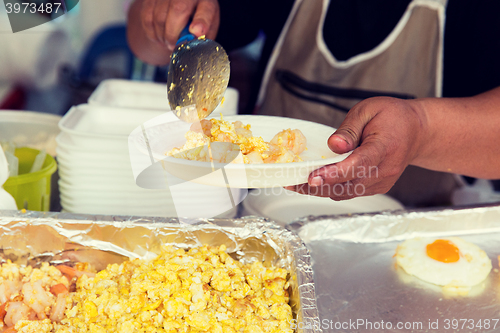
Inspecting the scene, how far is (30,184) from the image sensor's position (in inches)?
56.9

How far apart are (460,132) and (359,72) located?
0.76 meters

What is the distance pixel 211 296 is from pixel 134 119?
81 centimetres

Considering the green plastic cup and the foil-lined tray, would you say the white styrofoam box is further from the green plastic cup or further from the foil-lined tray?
the foil-lined tray

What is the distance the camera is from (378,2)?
2029 mm

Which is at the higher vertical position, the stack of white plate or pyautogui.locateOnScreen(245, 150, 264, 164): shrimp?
pyautogui.locateOnScreen(245, 150, 264, 164): shrimp

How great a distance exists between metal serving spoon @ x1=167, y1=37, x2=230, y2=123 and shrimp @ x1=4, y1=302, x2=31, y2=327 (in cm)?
73

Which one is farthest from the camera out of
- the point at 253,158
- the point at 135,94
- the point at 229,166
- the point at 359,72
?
the point at 359,72

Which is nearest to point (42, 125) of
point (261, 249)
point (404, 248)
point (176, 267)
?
point (176, 267)

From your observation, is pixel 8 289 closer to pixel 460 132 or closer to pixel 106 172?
pixel 106 172

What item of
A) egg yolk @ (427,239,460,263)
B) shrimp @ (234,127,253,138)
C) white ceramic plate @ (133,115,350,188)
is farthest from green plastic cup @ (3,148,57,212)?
egg yolk @ (427,239,460,263)

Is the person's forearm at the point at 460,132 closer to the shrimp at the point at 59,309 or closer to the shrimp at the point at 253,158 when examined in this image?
the shrimp at the point at 253,158

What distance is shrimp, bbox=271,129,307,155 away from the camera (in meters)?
1.22

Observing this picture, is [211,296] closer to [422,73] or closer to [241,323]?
[241,323]

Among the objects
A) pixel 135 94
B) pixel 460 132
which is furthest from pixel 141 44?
pixel 460 132
